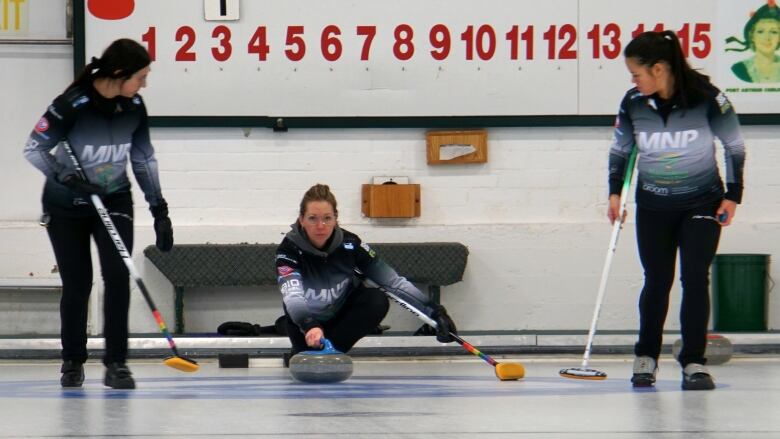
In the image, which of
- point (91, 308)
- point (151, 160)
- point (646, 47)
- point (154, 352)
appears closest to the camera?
point (646, 47)

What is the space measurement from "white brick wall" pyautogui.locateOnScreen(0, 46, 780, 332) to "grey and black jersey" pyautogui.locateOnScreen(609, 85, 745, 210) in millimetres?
3776

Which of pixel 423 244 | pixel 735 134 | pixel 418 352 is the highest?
pixel 735 134

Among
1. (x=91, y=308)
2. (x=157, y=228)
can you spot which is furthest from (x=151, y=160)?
(x=91, y=308)

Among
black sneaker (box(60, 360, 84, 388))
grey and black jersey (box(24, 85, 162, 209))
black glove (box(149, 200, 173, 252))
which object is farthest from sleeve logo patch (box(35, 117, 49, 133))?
black sneaker (box(60, 360, 84, 388))

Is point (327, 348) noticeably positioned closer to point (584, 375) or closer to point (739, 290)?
point (584, 375)

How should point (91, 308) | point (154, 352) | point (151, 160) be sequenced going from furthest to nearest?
point (91, 308)
point (154, 352)
point (151, 160)

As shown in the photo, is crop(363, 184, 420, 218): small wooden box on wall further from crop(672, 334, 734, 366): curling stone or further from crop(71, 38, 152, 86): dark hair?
crop(71, 38, 152, 86): dark hair

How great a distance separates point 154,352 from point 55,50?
7.55 feet

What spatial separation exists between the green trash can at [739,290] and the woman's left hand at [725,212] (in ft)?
12.0

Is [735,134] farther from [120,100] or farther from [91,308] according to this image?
[91,308]

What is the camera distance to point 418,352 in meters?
7.57

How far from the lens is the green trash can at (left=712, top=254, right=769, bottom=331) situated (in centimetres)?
841

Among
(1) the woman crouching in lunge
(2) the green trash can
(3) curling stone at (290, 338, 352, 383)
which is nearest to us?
(3) curling stone at (290, 338, 352, 383)

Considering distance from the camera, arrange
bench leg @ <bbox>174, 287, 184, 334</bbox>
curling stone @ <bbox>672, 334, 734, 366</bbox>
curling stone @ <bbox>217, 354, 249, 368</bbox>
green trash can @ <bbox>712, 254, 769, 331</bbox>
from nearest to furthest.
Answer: curling stone @ <bbox>672, 334, 734, 366</bbox>
curling stone @ <bbox>217, 354, 249, 368</bbox>
green trash can @ <bbox>712, 254, 769, 331</bbox>
bench leg @ <bbox>174, 287, 184, 334</bbox>
